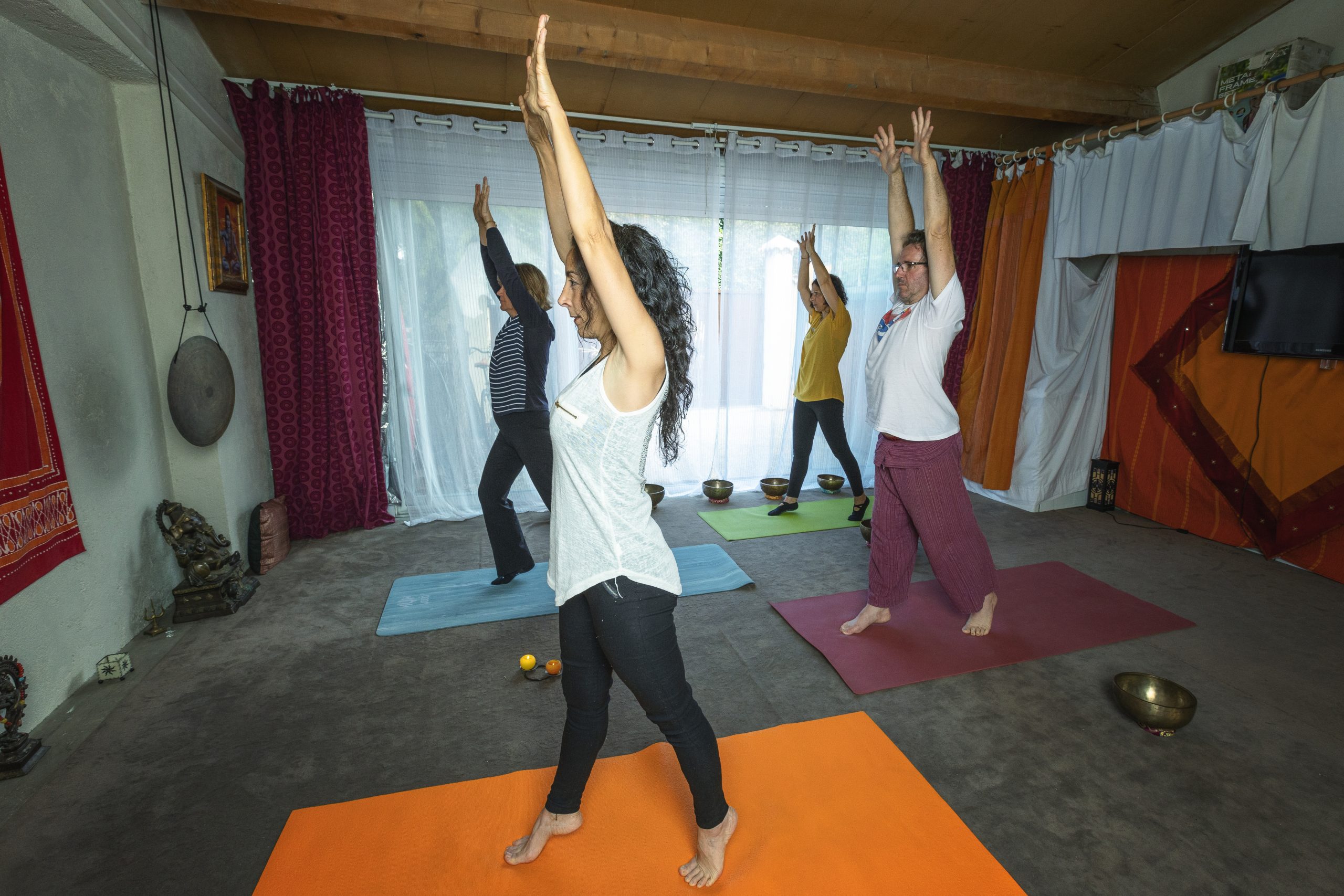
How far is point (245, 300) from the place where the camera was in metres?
3.14

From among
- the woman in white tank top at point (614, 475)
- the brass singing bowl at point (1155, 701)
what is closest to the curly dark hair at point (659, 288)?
the woman in white tank top at point (614, 475)

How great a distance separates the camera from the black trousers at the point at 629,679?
3.65ft

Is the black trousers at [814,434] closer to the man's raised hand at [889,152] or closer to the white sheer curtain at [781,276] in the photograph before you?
the white sheer curtain at [781,276]

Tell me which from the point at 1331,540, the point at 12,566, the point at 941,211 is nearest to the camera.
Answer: the point at 12,566

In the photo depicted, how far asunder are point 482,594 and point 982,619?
6.45 feet

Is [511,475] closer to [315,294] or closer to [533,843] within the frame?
[533,843]

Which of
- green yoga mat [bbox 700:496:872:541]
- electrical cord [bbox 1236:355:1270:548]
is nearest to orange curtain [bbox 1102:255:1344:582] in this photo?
electrical cord [bbox 1236:355:1270:548]

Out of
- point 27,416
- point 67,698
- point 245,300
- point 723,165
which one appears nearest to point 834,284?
point 723,165

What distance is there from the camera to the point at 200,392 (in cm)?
254

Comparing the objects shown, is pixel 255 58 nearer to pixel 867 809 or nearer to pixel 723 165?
pixel 723 165

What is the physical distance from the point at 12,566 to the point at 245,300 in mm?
1834

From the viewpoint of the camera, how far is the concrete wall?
1.86 metres

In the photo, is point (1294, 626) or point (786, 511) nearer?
point (1294, 626)

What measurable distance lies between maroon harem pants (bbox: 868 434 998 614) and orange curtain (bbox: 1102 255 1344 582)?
75.2 inches
